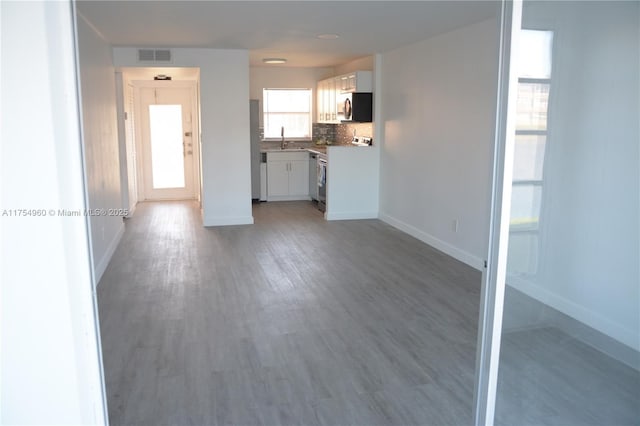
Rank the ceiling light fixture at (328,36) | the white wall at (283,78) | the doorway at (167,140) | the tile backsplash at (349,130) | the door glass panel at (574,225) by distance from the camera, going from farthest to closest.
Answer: the white wall at (283,78) < the doorway at (167,140) < the tile backsplash at (349,130) < the ceiling light fixture at (328,36) < the door glass panel at (574,225)

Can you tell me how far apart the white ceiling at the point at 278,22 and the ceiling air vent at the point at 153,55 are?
9.8 inches

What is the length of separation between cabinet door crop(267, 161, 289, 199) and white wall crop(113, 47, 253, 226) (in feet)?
6.53

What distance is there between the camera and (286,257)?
19.2ft

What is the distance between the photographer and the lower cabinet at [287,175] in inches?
378

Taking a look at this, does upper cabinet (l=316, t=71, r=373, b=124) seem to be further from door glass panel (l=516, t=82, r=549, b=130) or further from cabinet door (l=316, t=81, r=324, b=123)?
door glass panel (l=516, t=82, r=549, b=130)

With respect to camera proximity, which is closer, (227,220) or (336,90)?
(227,220)

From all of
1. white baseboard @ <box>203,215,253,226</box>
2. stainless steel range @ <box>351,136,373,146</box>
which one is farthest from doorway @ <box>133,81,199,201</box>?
stainless steel range @ <box>351,136,373,146</box>

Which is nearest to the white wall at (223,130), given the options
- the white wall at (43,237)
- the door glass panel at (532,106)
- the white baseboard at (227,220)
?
the white baseboard at (227,220)

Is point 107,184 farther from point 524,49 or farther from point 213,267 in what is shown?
point 524,49

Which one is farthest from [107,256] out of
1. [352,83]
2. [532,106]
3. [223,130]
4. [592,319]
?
[532,106]

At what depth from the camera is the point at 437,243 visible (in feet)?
20.4

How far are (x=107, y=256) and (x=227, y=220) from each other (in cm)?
229

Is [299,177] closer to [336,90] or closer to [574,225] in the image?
[336,90]

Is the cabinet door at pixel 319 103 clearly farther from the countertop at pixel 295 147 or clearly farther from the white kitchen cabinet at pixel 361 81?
the white kitchen cabinet at pixel 361 81
